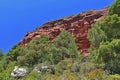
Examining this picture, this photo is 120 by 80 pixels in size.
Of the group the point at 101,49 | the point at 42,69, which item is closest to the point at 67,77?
the point at 101,49

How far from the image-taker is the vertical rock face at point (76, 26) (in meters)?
61.2

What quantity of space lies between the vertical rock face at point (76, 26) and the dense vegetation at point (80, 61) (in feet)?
51.3

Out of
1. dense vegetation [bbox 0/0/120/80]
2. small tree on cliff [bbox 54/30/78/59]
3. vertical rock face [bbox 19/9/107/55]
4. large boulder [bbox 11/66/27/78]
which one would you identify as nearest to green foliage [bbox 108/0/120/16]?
dense vegetation [bbox 0/0/120/80]

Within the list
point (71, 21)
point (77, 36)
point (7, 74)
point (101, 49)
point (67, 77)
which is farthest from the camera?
point (71, 21)

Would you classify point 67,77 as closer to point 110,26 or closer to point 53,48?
point 110,26

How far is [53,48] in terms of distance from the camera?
40156 millimetres

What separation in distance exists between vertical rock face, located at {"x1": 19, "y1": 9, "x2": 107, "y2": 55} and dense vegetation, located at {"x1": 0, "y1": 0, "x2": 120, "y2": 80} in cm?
1564

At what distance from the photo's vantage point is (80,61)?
34750 millimetres

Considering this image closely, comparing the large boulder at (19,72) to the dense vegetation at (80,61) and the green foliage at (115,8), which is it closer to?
the dense vegetation at (80,61)

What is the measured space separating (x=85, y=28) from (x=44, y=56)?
81.5 feet

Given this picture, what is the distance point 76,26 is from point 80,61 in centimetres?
2993

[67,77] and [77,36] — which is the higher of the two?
[77,36]

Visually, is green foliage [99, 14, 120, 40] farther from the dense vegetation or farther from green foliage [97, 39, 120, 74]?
green foliage [97, 39, 120, 74]

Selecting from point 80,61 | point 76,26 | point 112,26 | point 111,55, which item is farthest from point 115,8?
point 76,26
